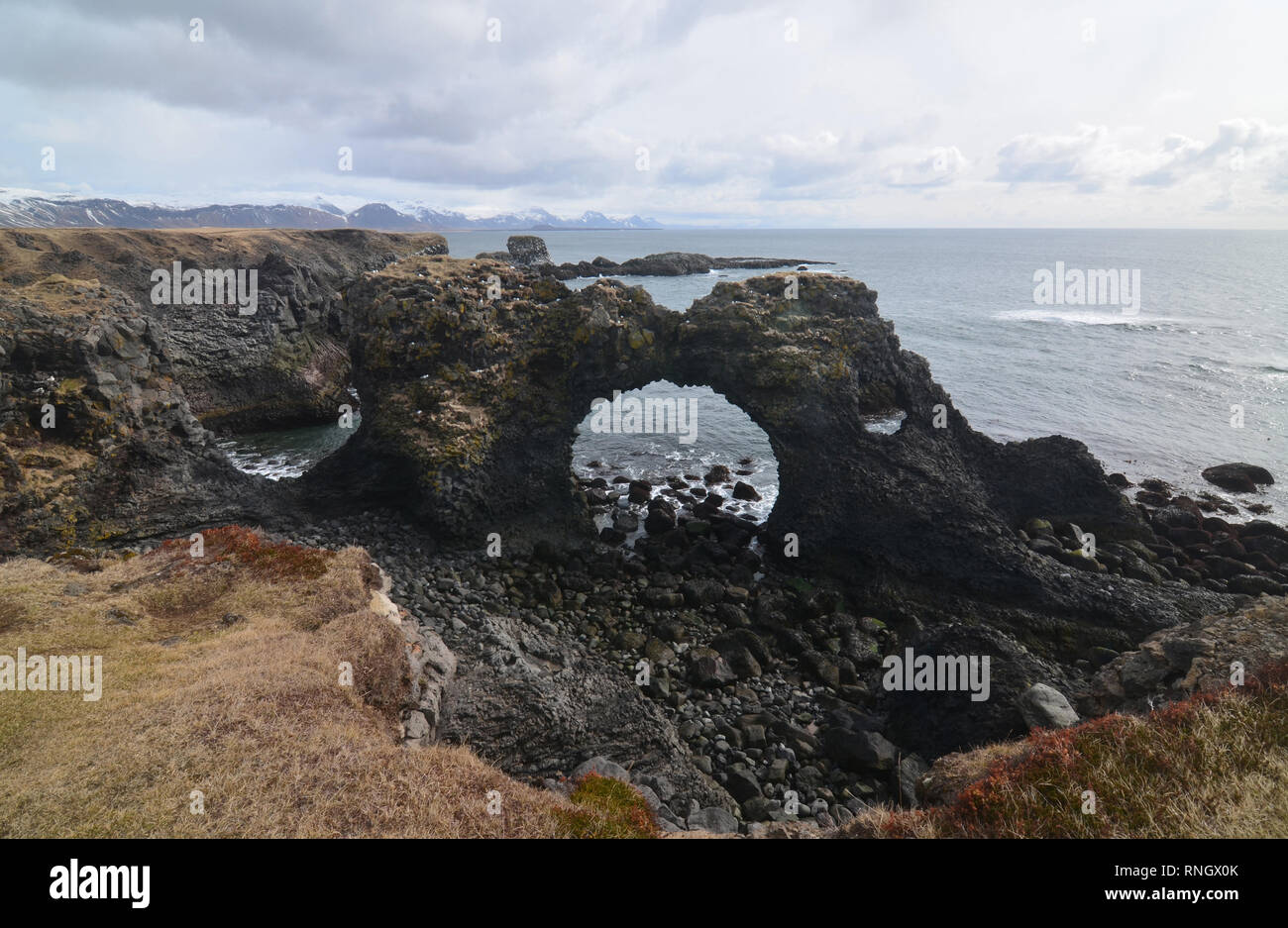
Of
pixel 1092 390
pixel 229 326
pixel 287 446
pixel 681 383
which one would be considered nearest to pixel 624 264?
pixel 229 326

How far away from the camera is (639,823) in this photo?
12086 mm

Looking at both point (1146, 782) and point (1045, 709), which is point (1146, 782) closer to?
point (1146, 782)

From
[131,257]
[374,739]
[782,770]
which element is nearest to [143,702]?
[374,739]

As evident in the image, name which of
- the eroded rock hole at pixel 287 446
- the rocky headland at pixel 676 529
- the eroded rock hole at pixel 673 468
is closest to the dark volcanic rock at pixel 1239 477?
the rocky headland at pixel 676 529

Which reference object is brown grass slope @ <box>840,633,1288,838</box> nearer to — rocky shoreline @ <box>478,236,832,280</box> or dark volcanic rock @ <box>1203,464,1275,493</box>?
dark volcanic rock @ <box>1203,464,1275,493</box>

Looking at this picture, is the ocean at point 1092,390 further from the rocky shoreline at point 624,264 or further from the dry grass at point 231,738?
the rocky shoreline at point 624,264

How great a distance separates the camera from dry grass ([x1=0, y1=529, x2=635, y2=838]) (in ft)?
31.7

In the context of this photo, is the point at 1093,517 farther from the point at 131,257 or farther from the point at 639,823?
the point at 131,257

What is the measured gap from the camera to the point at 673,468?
41281 millimetres

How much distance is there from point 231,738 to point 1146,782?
52.5 feet

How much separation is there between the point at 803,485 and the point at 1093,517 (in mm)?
16186

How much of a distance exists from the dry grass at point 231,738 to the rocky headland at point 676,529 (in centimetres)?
283

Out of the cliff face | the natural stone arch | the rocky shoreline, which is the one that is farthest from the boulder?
the rocky shoreline

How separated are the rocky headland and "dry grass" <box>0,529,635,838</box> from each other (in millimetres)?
2833
